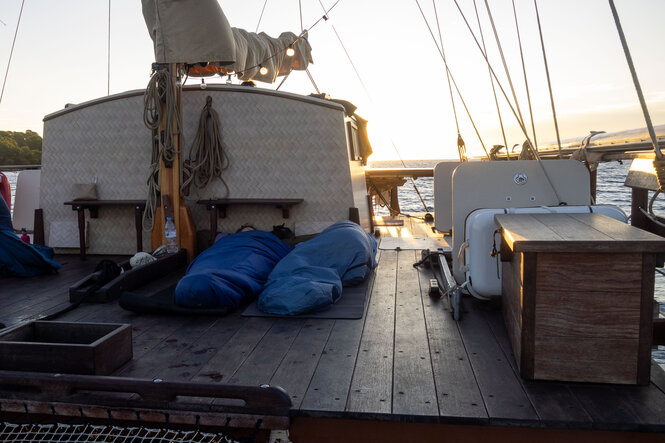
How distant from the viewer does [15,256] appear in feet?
15.6

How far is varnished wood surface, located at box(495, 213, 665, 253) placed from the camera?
210 cm

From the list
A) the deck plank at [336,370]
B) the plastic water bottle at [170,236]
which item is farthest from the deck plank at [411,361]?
the plastic water bottle at [170,236]

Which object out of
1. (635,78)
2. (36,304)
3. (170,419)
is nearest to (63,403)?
(170,419)

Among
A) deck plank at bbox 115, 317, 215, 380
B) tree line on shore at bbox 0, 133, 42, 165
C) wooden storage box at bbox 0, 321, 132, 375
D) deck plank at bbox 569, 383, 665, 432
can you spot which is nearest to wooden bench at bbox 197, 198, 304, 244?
deck plank at bbox 115, 317, 215, 380

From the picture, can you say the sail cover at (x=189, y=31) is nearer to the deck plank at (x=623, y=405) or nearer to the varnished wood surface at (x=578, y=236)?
the varnished wood surface at (x=578, y=236)

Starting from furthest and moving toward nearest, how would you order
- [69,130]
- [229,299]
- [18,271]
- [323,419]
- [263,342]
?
1. [69,130]
2. [18,271]
3. [229,299]
4. [263,342]
5. [323,419]

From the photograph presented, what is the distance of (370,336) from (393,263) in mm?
2270

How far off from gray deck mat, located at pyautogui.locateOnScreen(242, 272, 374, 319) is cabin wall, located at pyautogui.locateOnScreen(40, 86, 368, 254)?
6.18ft

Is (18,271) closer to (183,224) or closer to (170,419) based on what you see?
(183,224)

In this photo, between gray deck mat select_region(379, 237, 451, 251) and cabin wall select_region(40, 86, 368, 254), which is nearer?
cabin wall select_region(40, 86, 368, 254)

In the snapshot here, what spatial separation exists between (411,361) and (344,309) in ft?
3.33

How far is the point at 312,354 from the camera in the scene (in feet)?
8.86

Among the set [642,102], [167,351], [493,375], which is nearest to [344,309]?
[167,351]

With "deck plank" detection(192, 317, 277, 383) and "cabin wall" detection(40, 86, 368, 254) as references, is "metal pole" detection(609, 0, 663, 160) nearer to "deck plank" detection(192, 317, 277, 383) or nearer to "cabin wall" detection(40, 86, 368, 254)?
"deck plank" detection(192, 317, 277, 383)
